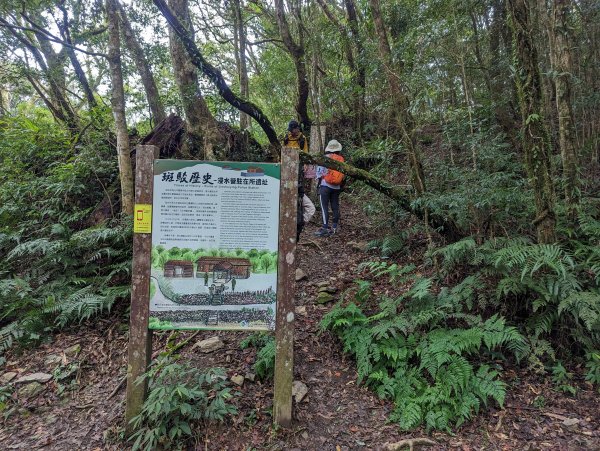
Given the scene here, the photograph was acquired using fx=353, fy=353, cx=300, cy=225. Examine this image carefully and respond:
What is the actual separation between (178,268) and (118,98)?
16.5 ft

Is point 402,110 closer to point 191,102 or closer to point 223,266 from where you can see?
point 223,266

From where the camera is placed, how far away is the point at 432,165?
7809mm

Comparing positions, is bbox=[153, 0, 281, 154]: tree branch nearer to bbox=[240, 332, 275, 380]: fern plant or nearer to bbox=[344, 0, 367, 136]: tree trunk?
bbox=[344, 0, 367, 136]: tree trunk

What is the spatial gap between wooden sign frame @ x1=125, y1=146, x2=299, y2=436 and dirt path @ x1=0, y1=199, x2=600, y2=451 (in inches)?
14.1

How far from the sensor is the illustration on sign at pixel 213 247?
3.25m

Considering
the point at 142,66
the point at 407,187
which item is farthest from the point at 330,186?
the point at 142,66

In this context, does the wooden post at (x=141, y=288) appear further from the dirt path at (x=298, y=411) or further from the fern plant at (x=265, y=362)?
the fern plant at (x=265, y=362)

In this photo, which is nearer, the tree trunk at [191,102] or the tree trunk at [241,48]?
the tree trunk at [191,102]

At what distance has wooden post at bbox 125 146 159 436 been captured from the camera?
127 inches

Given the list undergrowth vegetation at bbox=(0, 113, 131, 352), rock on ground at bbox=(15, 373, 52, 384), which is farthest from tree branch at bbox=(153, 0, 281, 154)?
rock on ground at bbox=(15, 373, 52, 384)

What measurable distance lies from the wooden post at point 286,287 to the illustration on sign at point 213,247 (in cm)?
7

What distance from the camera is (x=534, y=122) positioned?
433cm

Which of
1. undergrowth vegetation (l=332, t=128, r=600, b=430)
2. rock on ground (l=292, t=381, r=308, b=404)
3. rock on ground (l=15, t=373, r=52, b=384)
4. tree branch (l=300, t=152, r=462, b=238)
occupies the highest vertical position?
tree branch (l=300, t=152, r=462, b=238)

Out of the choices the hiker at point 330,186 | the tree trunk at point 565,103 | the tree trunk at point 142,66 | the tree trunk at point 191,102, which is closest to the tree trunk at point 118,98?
the tree trunk at point 191,102
